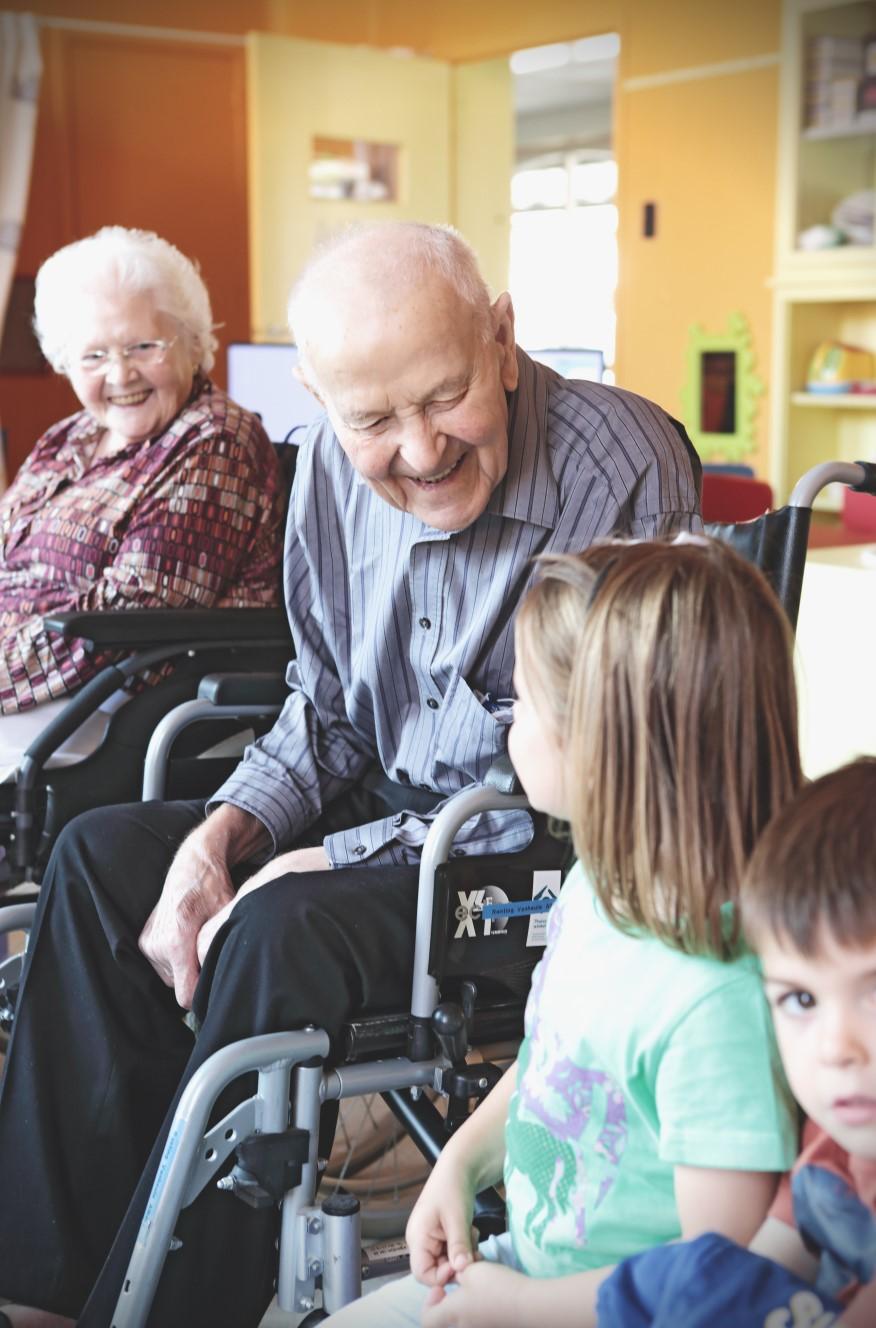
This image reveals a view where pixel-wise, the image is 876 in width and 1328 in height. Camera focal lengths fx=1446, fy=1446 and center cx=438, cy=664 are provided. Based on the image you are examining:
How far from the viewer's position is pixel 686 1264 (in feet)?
2.60

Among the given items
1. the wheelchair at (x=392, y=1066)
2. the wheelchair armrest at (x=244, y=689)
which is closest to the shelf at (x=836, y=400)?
the wheelchair armrest at (x=244, y=689)

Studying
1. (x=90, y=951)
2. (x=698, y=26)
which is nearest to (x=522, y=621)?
(x=90, y=951)

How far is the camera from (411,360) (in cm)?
138

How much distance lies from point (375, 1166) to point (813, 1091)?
1.39 m

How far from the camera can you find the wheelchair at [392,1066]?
4.14ft

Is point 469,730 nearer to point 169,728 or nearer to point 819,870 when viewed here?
point 169,728

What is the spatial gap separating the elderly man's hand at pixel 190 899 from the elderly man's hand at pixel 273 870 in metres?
0.01

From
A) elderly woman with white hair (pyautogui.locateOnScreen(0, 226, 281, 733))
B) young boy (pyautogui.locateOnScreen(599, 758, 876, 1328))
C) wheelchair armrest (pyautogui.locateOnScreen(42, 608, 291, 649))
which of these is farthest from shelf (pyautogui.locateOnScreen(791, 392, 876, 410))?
young boy (pyautogui.locateOnScreen(599, 758, 876, 1328))

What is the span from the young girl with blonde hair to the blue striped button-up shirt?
0.48m

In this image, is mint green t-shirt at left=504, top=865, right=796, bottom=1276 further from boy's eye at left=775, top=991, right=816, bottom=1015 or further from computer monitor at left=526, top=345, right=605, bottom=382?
computer monitor at left=526, top=345, right=605, bottom=382

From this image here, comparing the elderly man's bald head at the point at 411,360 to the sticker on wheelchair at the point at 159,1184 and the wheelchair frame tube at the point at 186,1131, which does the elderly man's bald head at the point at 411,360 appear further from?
the sticker on wheelchair at the point at 159,1184

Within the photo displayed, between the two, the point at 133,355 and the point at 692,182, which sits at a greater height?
the point at 692,182

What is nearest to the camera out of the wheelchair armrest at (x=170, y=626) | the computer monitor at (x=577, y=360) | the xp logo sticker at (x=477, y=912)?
the xp logo sticker at (x=477, y=912)

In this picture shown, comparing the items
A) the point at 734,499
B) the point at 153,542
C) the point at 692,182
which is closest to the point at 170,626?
the point at 153,542
